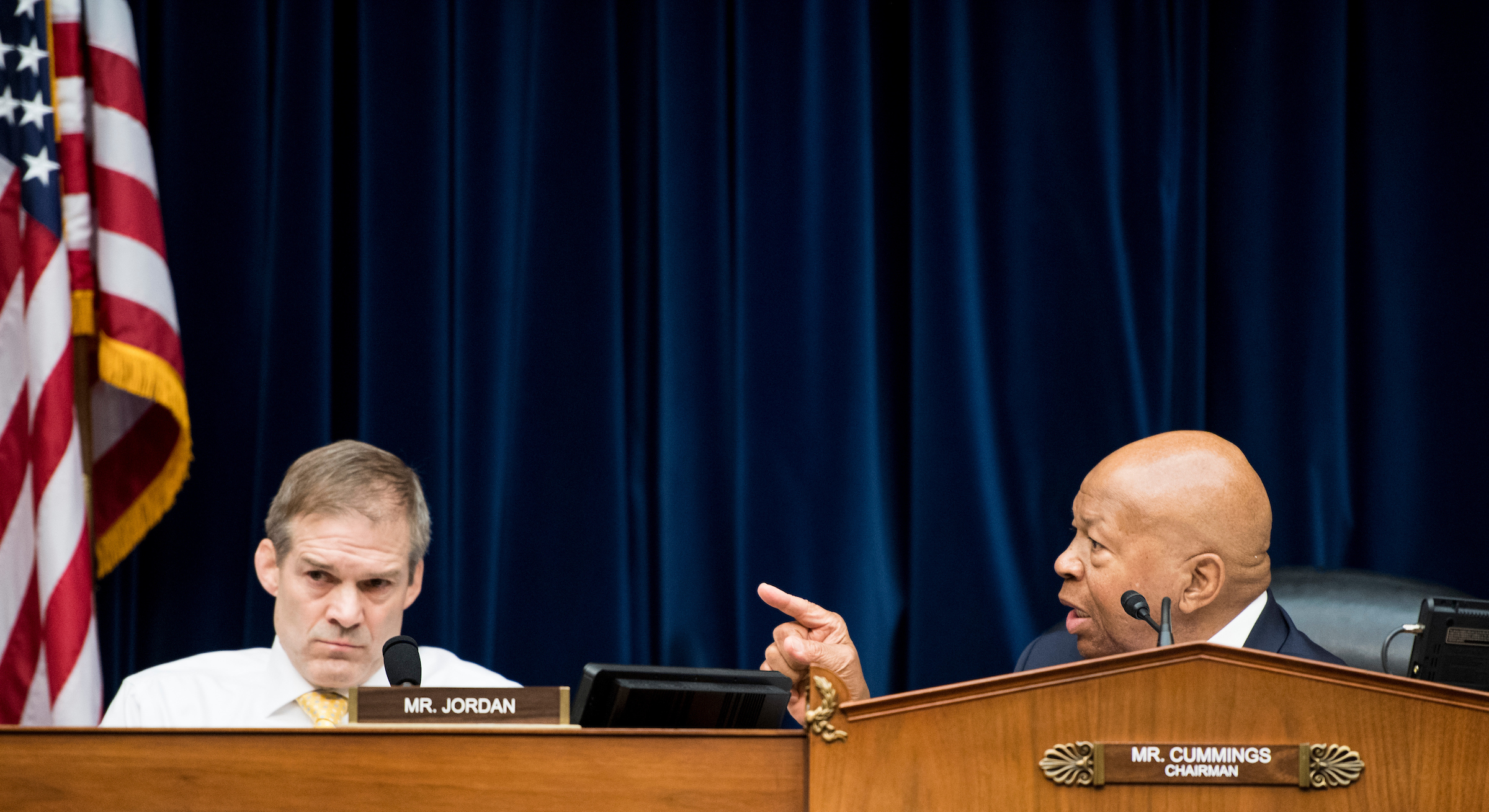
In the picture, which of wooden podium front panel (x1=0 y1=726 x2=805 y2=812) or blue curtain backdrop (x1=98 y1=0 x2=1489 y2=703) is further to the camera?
blue curtain backdrop (x1=98 y1=0 x2=1489 y2=703)

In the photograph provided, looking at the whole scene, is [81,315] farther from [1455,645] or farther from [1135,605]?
[1455,645]

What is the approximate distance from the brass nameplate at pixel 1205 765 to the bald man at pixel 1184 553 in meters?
1.05

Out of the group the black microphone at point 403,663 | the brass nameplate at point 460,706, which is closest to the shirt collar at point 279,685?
the black microphone at point 403,663

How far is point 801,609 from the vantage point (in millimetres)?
1773

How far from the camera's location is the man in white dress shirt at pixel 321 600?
7.04 feet

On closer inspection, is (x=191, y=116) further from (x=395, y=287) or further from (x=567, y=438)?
(x=567, y=438)

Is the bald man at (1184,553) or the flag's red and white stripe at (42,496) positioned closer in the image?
the bald man at (1184,553)

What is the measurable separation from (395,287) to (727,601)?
1.06 meters

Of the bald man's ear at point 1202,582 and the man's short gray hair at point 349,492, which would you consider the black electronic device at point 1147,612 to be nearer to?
the bald man's ear at point 1202,582

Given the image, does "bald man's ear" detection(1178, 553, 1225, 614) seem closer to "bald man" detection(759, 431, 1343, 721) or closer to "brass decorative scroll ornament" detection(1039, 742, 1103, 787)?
A: "bald man" detection(759, 431, 1343, 721)

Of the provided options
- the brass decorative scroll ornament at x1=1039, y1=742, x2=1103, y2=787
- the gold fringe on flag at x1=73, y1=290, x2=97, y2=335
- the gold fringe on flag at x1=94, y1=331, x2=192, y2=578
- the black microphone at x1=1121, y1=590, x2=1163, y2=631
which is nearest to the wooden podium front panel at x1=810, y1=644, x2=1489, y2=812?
the brass decorative scroll ornament at x1=1039, y1=742, x2=1103, y2=787

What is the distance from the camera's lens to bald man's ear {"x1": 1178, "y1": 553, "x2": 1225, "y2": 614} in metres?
2.16

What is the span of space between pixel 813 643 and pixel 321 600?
87 cm

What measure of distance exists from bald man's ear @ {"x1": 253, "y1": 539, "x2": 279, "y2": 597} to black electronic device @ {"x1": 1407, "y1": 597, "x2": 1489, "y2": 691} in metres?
1.73
